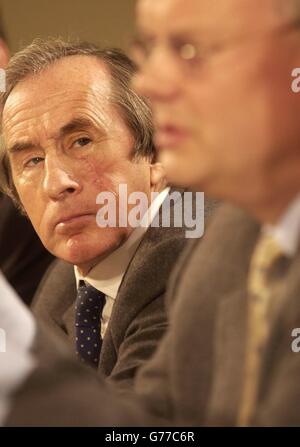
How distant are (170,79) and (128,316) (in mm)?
325

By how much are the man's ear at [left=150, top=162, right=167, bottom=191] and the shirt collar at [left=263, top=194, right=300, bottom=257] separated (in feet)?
1.25

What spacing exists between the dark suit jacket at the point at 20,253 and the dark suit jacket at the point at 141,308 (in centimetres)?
11

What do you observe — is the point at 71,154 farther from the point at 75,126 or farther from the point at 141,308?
the point at 141,308

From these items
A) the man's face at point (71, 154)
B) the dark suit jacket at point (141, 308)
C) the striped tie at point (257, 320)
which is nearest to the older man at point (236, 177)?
the striped tie at point (257, 320)

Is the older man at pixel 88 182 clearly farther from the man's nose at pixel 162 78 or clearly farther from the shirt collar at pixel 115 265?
the man's nose at pixel 162 78

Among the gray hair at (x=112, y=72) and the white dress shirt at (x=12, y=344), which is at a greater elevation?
the gray hair at (x=112, y=72)

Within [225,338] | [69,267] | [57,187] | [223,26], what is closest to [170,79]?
[223,26]

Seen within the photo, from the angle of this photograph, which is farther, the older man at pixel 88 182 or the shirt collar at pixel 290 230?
the older man at pixel 88 182

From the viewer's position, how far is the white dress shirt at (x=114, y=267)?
37.2 inches

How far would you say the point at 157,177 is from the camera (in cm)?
99

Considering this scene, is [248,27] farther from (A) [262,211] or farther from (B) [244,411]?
(B) [244,411]

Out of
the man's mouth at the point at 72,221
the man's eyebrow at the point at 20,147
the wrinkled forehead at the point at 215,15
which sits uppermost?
the wrinkled forehead at the point at 215,15

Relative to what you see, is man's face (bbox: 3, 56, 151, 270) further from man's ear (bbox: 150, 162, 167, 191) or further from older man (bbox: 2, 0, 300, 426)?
older man (bbox: 2, 0, 300, 426)

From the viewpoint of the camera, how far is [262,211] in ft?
2.06
